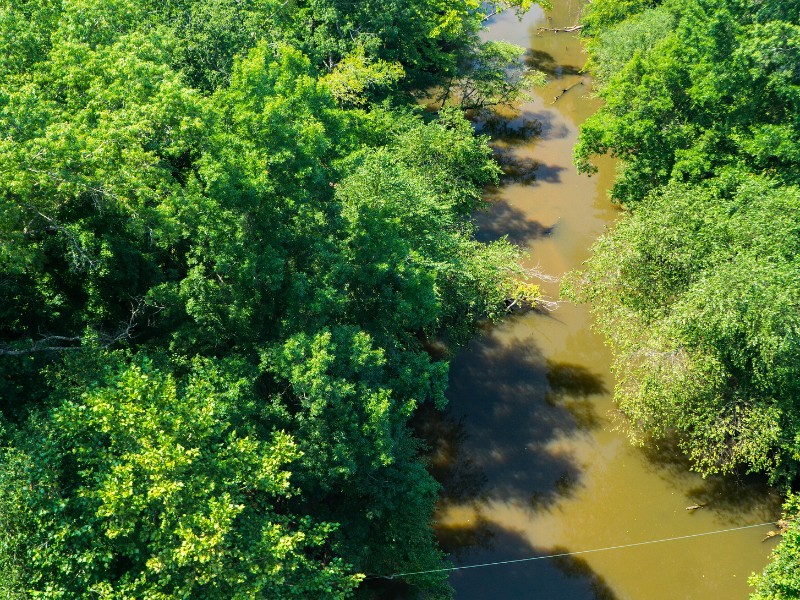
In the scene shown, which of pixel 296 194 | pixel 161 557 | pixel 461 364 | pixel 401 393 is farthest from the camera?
pixel 461 364

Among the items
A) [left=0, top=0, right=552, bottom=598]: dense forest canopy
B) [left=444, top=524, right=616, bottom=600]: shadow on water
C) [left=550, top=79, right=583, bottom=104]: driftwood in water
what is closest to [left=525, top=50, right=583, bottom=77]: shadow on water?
[left=550, top=79, right=583, bottom=104]: driftwood in water

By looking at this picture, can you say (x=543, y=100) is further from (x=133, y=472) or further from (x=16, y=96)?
(x=133, y=472)

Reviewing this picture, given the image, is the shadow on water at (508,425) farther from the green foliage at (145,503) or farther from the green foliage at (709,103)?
the green foliage at (145,503)

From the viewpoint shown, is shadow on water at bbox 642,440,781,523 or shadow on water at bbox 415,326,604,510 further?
shadow on water at bbox 415,326,604,510

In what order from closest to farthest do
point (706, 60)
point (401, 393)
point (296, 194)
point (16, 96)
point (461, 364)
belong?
1. point (16, 96)
2. point (296, 194)
3. point (401, 393)
4. point (706, 60)
5. point (461, 364)

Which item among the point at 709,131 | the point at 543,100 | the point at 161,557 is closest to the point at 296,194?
the point at 161,557

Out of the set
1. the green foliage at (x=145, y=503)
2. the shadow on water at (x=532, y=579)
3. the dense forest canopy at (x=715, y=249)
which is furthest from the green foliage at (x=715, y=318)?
the green foliage at (x=145, y=503)

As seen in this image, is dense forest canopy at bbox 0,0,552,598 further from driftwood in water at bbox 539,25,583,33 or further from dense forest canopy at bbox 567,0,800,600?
driftwood in water at bbox 539,25,583,33
